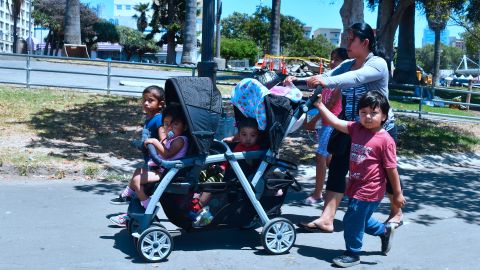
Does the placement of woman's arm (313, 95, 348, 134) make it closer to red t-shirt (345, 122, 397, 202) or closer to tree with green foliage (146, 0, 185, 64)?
red t-shirt (345, 122, 397, 202)

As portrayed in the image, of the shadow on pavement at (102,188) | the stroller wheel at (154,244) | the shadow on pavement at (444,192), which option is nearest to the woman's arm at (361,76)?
the stroller wheel at (154,244)

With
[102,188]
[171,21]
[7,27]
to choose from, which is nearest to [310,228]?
[102,188]

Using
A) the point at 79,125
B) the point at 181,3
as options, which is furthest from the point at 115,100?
the point at 181,3

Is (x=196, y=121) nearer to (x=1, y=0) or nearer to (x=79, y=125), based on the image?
(x=79, y=125)

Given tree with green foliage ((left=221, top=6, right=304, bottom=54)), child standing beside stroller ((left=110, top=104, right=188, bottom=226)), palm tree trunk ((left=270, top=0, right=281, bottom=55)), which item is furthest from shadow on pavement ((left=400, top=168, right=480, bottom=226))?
tree with green foliage ((left=221, top=6, right=304, bottom=54))

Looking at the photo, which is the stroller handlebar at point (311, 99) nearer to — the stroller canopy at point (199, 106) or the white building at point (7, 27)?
the stroller canopy at point (199, 106)

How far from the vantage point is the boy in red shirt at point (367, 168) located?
4941mm

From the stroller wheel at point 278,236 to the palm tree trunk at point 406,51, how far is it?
992 inches

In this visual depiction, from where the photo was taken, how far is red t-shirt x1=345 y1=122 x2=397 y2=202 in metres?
4.93

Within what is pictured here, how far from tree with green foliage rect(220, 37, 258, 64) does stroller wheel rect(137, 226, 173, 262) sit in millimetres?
62457

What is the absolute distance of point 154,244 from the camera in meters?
4.95

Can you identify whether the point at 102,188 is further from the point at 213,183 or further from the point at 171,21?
the point at 171,21

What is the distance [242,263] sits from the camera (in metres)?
5.12

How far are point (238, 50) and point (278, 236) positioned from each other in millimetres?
63074
